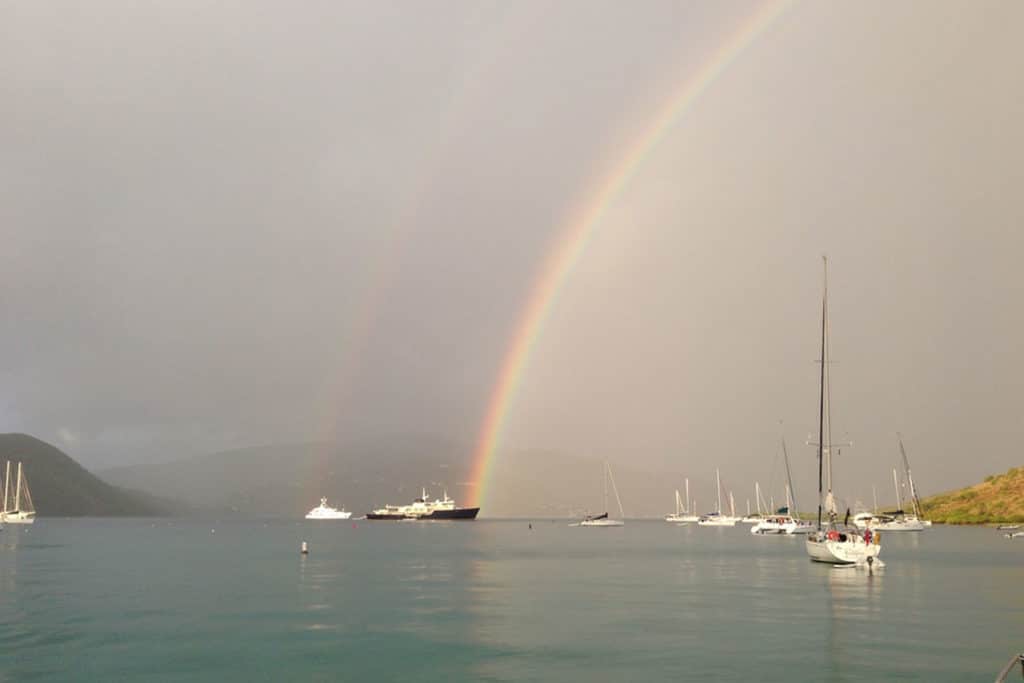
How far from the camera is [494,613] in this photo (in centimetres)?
5644

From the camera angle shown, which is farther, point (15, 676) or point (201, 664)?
point (201, 664)

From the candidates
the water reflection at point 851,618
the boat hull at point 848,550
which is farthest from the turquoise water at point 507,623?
the boat hull at point 848,550

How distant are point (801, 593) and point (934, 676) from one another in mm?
35319

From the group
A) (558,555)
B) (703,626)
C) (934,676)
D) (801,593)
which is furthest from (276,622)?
(558,555)

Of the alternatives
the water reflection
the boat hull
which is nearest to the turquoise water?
the water reflection

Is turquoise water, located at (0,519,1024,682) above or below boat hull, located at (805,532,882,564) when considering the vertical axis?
below

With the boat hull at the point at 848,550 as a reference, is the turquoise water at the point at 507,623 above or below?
below

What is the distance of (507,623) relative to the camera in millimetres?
51906

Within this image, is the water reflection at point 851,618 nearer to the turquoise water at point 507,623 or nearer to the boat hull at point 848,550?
the turquoise water at point 507,623

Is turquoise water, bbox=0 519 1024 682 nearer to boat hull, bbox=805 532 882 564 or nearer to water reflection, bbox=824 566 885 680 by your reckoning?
water reflection, bbox=824 566 885 680

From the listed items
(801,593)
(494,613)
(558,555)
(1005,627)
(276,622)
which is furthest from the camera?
(558,555)

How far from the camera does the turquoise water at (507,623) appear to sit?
122ft

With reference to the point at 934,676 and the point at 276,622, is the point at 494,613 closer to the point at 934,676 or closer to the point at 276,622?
the point at 276,622

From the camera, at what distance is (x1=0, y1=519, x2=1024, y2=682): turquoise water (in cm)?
3728
